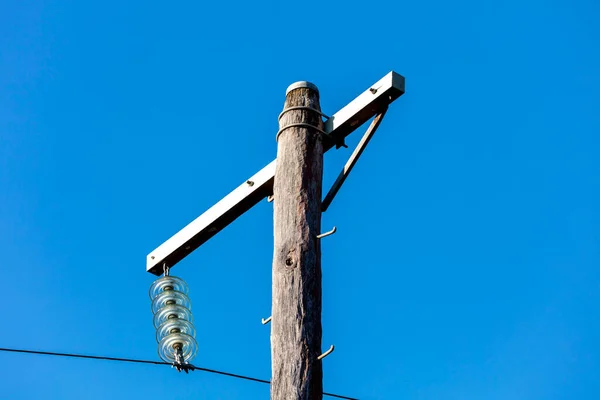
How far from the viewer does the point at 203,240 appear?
7.36 m

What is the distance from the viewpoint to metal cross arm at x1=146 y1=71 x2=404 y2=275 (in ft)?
22.0

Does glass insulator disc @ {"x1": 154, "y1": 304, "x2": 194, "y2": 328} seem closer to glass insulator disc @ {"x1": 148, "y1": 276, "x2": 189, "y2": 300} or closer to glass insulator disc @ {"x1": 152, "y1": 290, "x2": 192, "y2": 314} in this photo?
glass insulator disc @ {"x1": 152, "y1": 290, "x2": 192, "y2": 314}

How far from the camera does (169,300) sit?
702 cm

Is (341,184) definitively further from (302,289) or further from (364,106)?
(302,289)

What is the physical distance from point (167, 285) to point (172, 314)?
0.26m

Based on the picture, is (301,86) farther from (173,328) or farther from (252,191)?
(173,328)

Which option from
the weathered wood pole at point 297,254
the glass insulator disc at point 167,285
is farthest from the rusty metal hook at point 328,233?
the glass insulator disc at point 167,285

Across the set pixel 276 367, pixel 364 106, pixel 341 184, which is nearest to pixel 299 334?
pixel 276 367

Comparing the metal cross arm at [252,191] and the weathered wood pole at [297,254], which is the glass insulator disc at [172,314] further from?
the weathered wood pole at [297,254]

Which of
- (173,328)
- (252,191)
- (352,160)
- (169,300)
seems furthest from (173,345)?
(352,160)

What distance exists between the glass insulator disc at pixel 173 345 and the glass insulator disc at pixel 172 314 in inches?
5.7

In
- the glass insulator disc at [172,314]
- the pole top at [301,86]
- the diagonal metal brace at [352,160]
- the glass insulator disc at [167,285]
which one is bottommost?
the glass insulator disc at [172,314]

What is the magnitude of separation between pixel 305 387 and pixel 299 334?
309mm

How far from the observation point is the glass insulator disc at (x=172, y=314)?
6.95 metres
